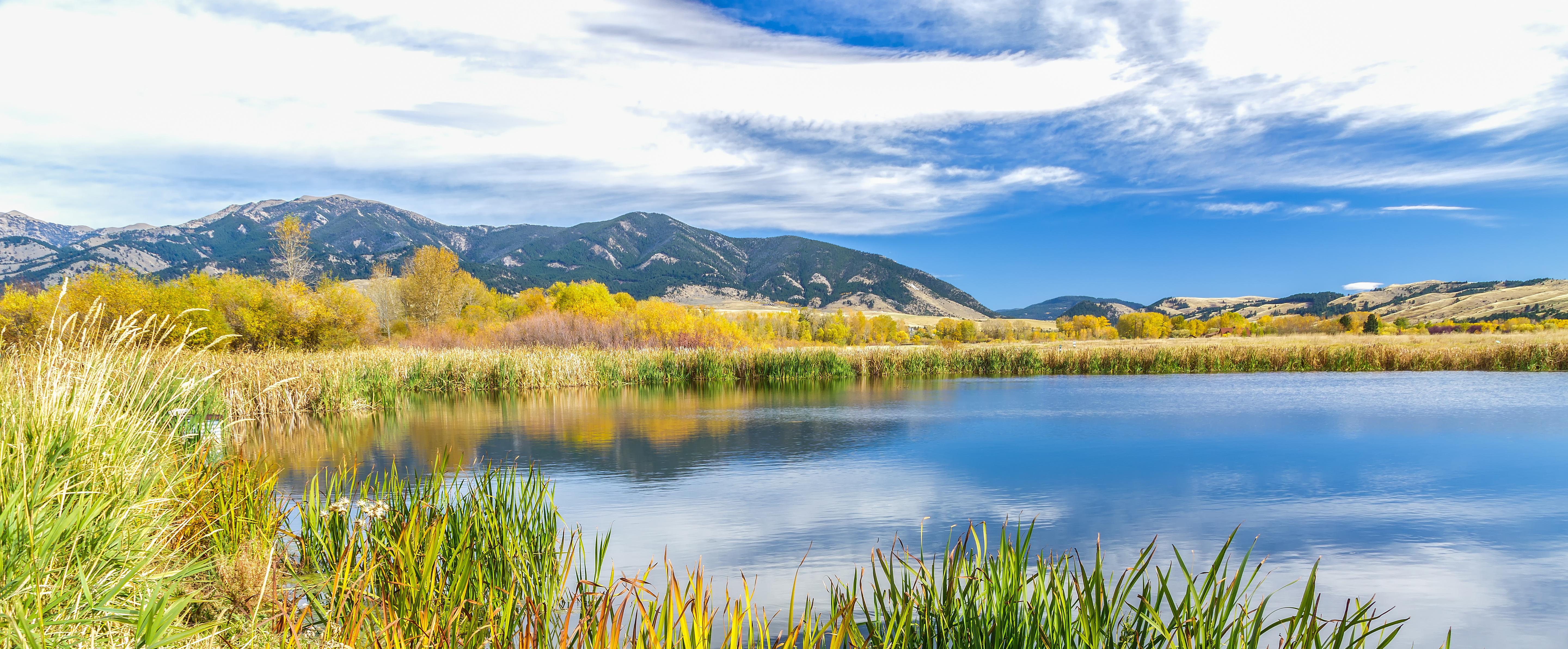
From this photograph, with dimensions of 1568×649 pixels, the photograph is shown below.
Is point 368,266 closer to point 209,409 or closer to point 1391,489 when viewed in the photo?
point 209,409

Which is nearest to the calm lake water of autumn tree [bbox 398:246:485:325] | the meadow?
the meadow

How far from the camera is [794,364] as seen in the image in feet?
97.7

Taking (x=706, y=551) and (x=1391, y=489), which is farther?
(x=1391, y=489)

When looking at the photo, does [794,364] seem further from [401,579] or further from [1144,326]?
[1144,326]

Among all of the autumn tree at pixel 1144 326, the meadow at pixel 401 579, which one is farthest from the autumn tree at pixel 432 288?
the autumn tree at pixel 1144 326

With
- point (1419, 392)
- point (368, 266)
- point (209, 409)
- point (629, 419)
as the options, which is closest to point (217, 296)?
point (209, 409)

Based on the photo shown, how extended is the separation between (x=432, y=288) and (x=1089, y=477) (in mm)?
50681

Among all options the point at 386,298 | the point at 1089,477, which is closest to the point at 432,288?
the point at 386,298

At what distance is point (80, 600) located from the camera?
288 centimetres

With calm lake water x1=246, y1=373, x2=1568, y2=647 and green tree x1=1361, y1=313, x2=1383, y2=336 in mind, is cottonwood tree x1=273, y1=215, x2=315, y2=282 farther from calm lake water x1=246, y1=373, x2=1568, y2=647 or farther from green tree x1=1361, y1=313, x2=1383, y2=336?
green tree x1=1361, y1=313, x2=1383, y2=336

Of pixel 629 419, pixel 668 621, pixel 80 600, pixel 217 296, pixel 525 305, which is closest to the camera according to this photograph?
pixel 668 621

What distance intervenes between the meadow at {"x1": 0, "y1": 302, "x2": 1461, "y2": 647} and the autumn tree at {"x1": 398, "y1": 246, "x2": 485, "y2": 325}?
1907 inches

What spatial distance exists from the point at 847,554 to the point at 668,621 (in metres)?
3.79

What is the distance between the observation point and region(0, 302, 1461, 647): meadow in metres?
2.71
